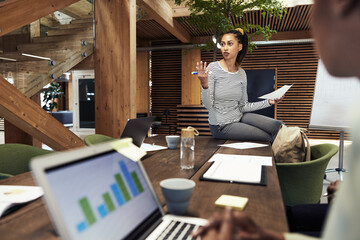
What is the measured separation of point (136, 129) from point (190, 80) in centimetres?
790

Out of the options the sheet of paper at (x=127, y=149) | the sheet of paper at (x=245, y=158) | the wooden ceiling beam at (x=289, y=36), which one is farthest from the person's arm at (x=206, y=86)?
the wooden ceiling beam at (x=289, y=36)

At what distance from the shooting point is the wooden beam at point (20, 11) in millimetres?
2771

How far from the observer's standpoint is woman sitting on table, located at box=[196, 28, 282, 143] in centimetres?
260

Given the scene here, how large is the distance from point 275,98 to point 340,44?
2.61 metres

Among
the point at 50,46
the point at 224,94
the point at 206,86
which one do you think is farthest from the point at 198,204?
the point at 50,46

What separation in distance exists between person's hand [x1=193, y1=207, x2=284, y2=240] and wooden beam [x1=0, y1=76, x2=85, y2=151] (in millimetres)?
Result: 3089

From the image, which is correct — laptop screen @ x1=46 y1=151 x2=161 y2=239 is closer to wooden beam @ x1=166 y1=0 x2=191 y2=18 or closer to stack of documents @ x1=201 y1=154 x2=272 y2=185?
stack of documents @ x1=201 y1=154 x2=272 y2=185

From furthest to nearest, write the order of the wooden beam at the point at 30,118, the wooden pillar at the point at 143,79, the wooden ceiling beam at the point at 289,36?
the wooden pillar at the point at 143,79 → the wooden ceiling beam at the point at 289,36 → the wooden beam at the point at 30,118

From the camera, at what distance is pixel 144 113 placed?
9555 millimetres

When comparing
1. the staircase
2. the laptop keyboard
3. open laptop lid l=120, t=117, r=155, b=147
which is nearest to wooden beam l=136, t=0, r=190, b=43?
the staircase

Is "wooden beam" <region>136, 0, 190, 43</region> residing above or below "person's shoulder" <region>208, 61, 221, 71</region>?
above

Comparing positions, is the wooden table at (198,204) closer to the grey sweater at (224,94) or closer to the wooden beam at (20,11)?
the grey sweater at (224,94)

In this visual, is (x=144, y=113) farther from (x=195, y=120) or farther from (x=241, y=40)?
(x=241, y=40)

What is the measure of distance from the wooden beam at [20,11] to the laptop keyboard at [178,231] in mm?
2880
